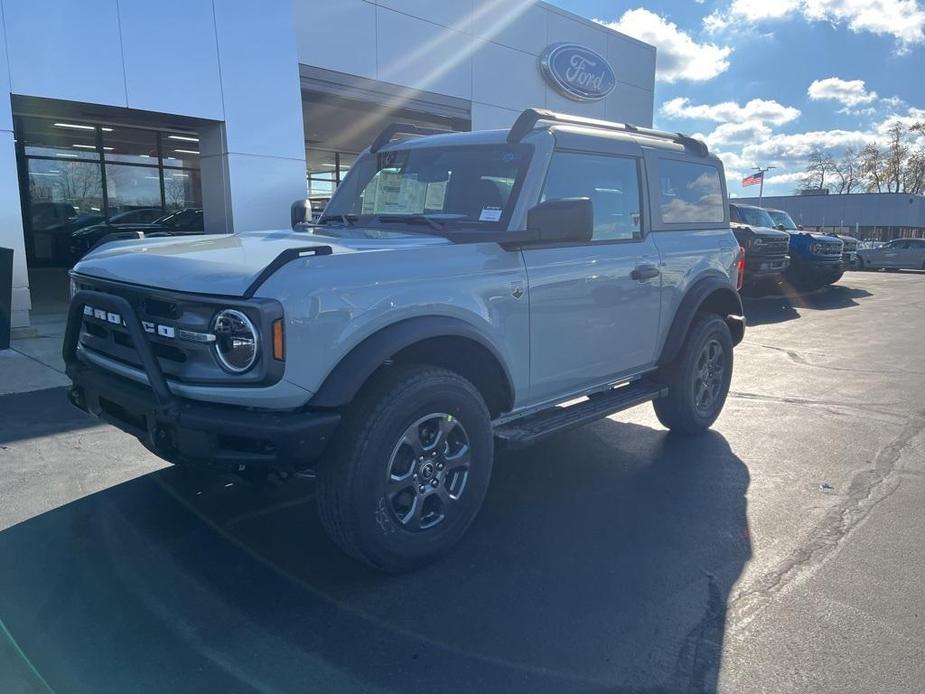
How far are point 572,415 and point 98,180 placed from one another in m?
15.2

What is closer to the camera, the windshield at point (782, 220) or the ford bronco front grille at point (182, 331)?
the ford bronco front grille at point (182, 331)

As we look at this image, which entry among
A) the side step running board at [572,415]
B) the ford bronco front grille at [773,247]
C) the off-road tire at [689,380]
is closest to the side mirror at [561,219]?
the side step running board at [572,415]

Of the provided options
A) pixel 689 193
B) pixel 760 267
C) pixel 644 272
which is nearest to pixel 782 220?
pixel 760 267

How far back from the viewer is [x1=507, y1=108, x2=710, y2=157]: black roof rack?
4027 millimetres

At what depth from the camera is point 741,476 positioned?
14.9 ft

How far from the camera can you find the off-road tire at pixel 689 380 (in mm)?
5031

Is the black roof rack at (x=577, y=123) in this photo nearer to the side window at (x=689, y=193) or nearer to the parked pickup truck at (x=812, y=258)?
the side window at (x=689, y=193)

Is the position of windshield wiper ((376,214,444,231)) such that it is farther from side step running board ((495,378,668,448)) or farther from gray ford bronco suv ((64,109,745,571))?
side step running board ((495,378,668,448))

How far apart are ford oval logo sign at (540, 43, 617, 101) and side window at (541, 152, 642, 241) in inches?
497

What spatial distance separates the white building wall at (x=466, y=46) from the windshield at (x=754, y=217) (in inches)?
197

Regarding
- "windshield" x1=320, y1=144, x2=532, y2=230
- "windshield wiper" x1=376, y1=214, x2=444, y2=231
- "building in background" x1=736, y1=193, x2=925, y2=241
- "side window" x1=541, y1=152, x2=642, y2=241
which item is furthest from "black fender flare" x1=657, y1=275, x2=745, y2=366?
"building in background" x1=736, y1=193, x2=925, y2=241

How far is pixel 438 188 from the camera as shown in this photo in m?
4.18

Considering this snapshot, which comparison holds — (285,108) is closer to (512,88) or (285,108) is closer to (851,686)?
(512,88)

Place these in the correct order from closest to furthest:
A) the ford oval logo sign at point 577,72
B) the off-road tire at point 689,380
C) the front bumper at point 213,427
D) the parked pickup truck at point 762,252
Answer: the front bumper at point 213,427
the off-road tire at point 689,380
the parked pickup truck at point 762,252
the ford oval logo sign at point 577,72
